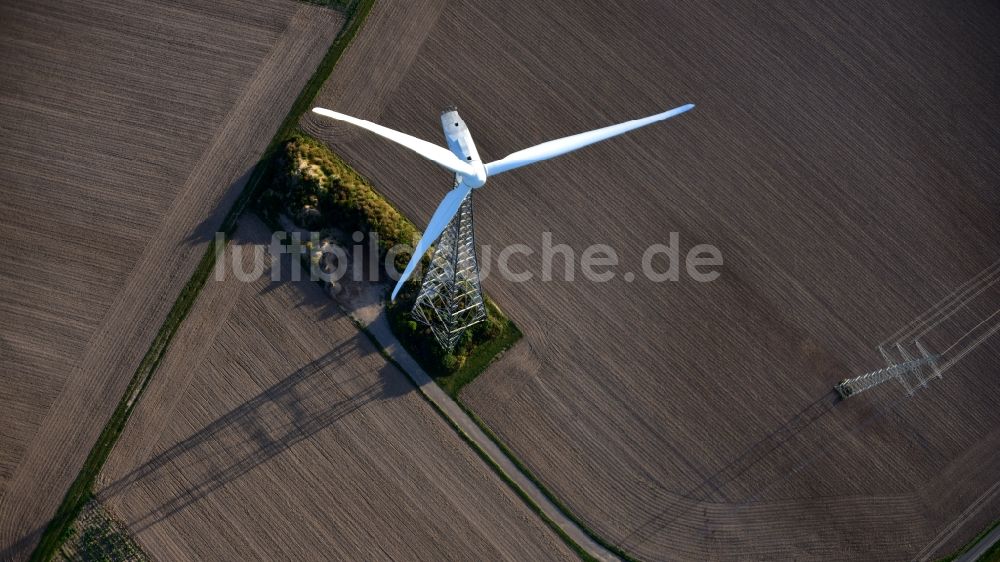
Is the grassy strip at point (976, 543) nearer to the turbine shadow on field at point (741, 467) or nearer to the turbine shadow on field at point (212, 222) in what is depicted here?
the turbine shadow on field at point (741, 467)

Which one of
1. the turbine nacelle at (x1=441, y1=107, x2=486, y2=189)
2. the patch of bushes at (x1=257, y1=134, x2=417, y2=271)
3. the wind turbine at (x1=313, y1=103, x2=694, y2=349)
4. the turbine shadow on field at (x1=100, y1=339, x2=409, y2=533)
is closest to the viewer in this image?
the wind turbine at (x1=313, y1=103, x2=694, y2=349)

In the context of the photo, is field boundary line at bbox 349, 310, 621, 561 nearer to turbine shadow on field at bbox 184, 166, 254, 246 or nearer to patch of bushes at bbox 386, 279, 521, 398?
patch of bushes at bbox 386, 279, 521, 398

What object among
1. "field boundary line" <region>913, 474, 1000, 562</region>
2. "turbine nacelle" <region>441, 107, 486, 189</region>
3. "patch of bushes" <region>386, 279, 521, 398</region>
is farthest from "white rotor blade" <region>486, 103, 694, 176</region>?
"field boundary line" <region>913, 474, 1000, 562</region>

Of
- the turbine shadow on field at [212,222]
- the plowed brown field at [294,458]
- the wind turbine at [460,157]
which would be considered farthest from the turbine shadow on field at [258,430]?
the wind turbine at [460,157]

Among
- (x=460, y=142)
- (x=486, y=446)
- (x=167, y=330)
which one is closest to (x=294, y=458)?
(x=167, y=330)

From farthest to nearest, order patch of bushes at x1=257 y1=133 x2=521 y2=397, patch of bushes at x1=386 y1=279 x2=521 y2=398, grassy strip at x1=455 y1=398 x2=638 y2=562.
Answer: patch of bushes at x1=257 y1=133 x2=521 y2=397 < patch of bushes at x1=386 y1=279 x2=521 y2=398 < grassy strip at x1=455 y1=398 x2=638 y2=562

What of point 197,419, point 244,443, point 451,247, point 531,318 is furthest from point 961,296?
point 197,419

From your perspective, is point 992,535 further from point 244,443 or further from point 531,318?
point 244,443
